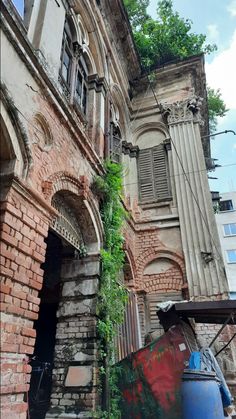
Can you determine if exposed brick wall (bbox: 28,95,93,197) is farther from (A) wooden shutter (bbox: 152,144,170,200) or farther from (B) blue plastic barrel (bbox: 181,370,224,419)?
(A) wooden shutter (bbox: 152,144,170,200)

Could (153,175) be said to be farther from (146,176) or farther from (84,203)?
(84,203)

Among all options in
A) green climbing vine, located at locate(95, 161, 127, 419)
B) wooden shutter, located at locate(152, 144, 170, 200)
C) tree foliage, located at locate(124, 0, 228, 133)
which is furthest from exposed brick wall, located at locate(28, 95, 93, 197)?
tree foliage, located at locate(124, 0, 228, 133)

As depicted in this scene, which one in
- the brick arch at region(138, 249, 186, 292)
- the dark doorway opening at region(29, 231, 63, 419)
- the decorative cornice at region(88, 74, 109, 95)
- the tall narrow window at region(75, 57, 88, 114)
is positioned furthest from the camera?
the brick arch at region(138, 249, 186, 292)

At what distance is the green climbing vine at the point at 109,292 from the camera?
4.75m

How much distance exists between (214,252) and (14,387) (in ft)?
20.0

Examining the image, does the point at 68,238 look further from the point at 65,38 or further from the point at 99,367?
the point at 65,38

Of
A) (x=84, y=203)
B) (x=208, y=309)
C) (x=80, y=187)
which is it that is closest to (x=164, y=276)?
(x=208, y=309)

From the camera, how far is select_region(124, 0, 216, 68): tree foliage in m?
11.4

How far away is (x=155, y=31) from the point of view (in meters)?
11.7

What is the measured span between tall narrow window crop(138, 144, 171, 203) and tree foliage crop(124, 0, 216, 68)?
3569mm

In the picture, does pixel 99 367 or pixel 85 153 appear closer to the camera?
pixel 99 367

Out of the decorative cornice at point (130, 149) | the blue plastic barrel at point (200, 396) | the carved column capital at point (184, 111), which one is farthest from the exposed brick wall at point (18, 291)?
the carved column capital at point (184, 111)

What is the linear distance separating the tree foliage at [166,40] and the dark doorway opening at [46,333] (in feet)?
26.7

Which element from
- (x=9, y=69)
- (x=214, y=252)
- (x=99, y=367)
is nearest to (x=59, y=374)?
(x=99, y=367)
